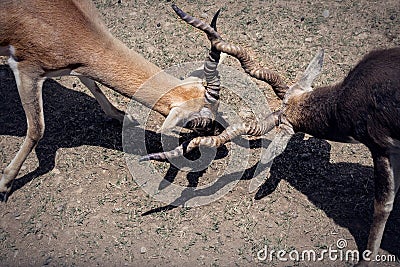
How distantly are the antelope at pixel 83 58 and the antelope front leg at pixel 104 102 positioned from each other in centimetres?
86

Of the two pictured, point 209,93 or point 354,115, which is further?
point 209,93

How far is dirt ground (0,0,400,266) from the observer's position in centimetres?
539

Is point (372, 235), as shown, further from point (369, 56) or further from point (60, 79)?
point (60, 79)

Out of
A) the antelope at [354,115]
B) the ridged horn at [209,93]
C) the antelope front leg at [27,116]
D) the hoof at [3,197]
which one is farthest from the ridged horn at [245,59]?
the hoof at [3,197]

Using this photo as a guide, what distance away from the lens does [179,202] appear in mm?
5906

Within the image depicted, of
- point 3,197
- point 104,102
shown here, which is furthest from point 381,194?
point 3,197

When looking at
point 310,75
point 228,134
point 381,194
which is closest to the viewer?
point 381,194

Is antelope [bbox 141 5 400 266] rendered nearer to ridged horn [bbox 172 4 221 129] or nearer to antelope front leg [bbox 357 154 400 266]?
antelope front leg [bbox 357 154 400 266]

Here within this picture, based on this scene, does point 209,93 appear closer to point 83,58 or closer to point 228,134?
point 228,134

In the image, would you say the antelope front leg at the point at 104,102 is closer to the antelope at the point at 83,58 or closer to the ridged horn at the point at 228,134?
→ the antelope at the point at 83,58

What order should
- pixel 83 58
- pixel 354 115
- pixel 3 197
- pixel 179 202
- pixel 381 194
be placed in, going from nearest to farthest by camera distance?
pixel 354 115 < pixel 381 194 < pixel 83 58 < pixel 179 202 < pixel 3 197

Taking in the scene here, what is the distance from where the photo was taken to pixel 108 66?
559 cm

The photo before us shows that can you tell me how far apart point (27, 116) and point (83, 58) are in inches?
41.8

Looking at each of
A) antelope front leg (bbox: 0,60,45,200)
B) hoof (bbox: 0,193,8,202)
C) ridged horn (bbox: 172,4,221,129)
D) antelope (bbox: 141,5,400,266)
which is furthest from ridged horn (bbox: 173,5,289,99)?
hoof (bbox: 0,193,8,202)
